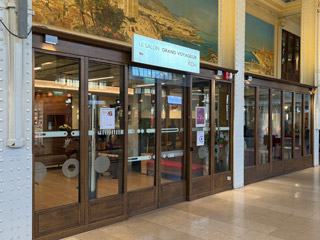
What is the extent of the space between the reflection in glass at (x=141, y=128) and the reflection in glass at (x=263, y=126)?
3934 millimetres

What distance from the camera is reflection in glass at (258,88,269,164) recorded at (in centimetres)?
833

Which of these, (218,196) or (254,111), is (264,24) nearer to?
(254,111)

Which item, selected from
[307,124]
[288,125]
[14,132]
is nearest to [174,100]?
[14,132]

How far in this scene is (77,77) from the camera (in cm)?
439

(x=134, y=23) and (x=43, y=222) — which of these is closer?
(x=43, y=222)

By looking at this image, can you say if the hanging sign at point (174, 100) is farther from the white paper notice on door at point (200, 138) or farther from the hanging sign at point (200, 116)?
the white paper notice on door at point (200, 138)

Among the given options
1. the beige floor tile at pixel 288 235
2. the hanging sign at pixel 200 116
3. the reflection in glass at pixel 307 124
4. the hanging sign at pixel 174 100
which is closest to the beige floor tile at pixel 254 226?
the beige floor tile at pixel 288 235

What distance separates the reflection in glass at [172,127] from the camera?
18.9 feet

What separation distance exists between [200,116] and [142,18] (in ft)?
8.04

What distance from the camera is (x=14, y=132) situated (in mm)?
3549

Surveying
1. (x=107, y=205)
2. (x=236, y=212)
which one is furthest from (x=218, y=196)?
(x=107, y=205)

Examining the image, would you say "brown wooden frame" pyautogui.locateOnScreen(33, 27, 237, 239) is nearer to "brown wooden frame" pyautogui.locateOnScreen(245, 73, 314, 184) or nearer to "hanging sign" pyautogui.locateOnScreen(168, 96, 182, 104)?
"hanging sign" pyautogui.locateOnScreen(168, 96, 182, 104)

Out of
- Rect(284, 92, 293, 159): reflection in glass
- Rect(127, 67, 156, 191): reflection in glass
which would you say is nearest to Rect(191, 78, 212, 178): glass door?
Rect(127, 67, 156, 191): reflection in glass

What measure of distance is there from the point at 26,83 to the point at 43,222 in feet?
6.01
